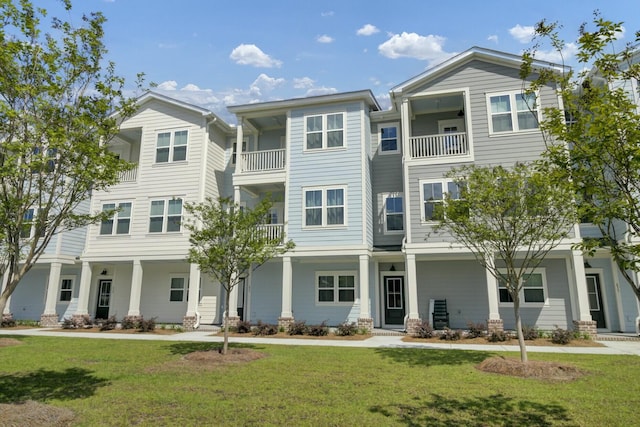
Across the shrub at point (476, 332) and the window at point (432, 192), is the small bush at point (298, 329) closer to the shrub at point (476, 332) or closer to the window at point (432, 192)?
the shrub at point (476, 332)

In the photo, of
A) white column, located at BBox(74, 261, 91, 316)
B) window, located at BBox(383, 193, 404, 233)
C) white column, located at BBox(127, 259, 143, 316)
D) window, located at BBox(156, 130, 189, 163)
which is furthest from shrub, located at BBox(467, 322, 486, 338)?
white column, located at BBox(74, 261, 91, 316)

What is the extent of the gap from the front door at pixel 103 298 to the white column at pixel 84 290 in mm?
2182

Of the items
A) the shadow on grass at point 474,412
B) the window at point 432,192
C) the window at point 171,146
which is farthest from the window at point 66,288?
the shadow on grass at point 474,412

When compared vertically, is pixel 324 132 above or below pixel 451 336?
above

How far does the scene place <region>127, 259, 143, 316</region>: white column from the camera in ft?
58.9

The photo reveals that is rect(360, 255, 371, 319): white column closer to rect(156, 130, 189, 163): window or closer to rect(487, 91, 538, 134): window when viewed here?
rect(487, 91, 538, 134): window

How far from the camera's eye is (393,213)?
17.9 metres

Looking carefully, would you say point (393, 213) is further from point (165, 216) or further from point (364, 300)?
point (165, 216)

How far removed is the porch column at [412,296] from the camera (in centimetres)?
1458

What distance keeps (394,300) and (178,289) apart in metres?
10.6

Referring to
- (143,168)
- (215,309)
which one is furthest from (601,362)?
(143,168)

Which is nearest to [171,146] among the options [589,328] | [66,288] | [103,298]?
[103,298]

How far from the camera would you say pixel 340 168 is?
17.2m

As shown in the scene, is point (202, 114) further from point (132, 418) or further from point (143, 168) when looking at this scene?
point (132, 418)
